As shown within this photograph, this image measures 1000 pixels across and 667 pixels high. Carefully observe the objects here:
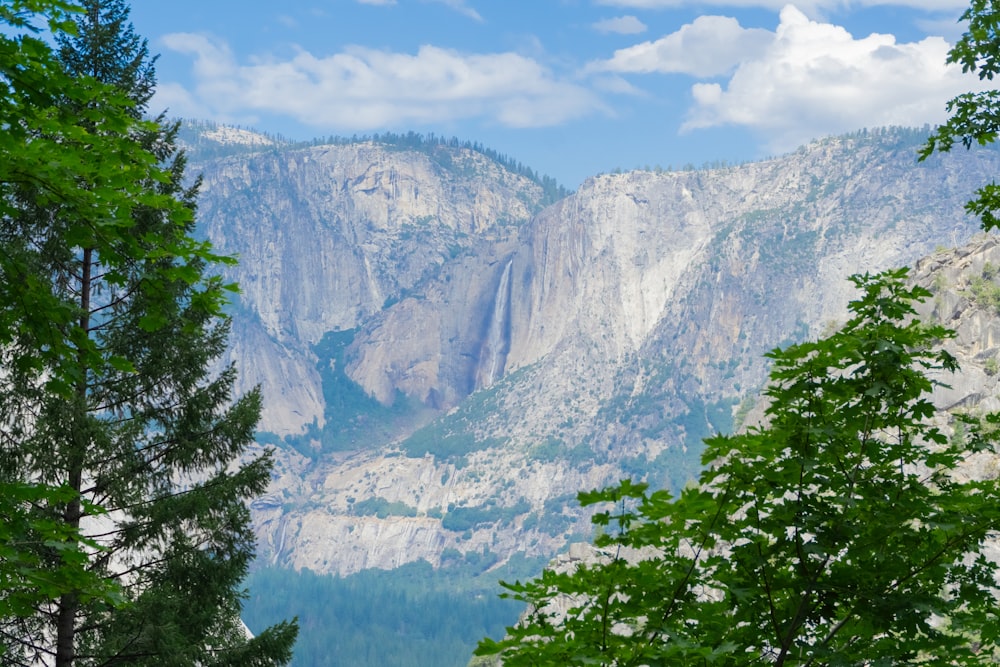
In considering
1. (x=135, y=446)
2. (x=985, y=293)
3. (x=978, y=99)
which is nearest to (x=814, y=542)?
(x=978, y=99)

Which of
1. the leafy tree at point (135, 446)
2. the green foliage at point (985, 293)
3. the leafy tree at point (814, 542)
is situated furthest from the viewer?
the green foliage at point (985, 293)

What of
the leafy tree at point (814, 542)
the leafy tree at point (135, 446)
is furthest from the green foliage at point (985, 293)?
the leafy tree at point (814, 542)

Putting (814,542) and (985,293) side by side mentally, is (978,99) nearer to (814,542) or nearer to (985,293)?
(814,542)

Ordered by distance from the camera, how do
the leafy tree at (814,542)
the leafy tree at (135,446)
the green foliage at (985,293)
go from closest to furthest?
1. the leafy tree at (814,542)
2. the leafy tree at (135,446)
3. the green foliage at (985,293)

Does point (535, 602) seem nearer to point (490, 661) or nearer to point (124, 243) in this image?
point (124, 243)

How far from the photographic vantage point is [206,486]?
1792cm

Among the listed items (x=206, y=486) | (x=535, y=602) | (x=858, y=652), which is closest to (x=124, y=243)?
(x=535, y=602)

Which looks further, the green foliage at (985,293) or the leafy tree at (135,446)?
the green foliage at (985,293)

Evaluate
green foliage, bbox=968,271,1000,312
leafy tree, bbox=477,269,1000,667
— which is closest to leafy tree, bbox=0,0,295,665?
leafy tree, bbox=477,269,1000,667

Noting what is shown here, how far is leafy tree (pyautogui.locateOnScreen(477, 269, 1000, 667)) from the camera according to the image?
22.9ft

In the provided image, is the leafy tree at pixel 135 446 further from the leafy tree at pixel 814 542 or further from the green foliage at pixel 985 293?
the green foliage at pixel 985 293

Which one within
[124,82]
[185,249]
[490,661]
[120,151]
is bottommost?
[490,661]

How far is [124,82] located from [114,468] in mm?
7037

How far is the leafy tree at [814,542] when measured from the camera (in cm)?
698
